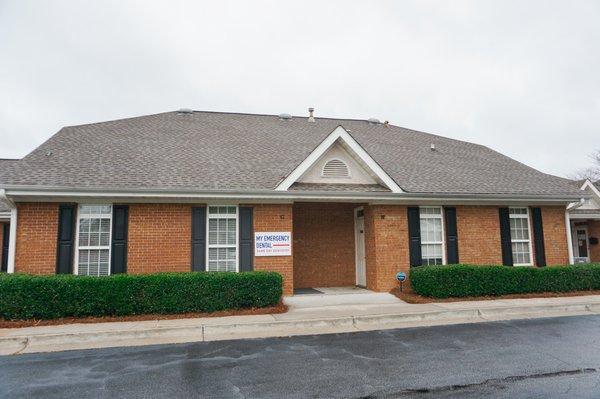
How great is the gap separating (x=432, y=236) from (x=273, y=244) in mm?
5247

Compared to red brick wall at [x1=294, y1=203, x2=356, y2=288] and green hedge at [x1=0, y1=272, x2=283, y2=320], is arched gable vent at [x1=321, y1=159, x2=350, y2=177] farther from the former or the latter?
green hedge at [x1=0, y1=272, x2=283, y2=320]

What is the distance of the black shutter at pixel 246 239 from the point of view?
39.3 feet

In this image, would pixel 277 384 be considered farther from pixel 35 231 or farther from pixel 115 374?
pixel 35 231

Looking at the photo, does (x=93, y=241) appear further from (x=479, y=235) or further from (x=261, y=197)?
(x=479, y=235)

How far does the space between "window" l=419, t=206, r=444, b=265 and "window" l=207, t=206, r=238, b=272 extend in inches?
235

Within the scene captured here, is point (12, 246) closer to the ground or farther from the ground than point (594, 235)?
closer to the ground

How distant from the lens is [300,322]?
9.32 meters

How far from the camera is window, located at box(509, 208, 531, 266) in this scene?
47.2 ft

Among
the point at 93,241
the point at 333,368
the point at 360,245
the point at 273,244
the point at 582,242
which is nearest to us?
the point at 333,368

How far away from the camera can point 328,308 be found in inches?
430

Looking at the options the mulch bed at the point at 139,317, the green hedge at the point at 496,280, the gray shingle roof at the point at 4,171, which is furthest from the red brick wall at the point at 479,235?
the gray shingle roof at the point at 4,171

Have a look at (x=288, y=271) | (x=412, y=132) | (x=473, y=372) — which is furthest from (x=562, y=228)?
(x=473, y=372)

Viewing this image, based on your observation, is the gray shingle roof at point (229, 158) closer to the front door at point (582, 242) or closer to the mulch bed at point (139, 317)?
the mulch bed at point (139, 317)

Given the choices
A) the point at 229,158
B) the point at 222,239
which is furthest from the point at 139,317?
the point at 229,158
